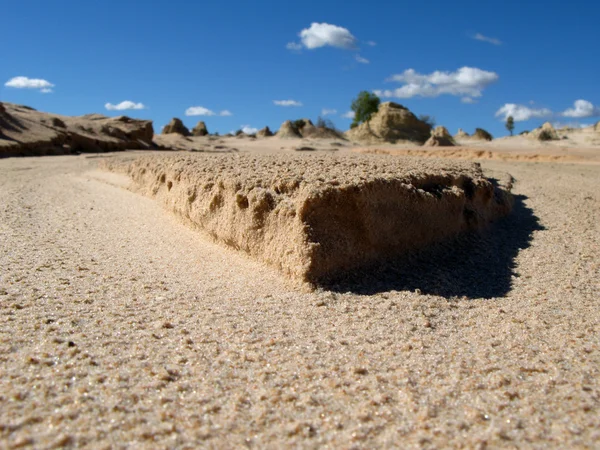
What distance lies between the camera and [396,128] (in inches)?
1046

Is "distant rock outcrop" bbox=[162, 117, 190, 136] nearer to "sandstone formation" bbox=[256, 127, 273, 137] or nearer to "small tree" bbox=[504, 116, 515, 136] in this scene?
"sandstone formation" bbox=[256, 127, 273, 137]

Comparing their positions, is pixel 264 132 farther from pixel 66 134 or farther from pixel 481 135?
pixel 66 134

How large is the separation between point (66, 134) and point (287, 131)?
1710cm

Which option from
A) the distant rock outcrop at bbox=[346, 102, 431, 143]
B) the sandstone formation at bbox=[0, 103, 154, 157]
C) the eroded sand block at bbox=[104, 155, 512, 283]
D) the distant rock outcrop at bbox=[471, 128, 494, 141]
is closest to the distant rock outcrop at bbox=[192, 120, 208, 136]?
the distant rock outcrop at bbox=[346, 102, 431, 143]

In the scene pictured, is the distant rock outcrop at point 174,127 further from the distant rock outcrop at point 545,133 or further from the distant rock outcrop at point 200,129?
the distant rock outcrop at point 545,133

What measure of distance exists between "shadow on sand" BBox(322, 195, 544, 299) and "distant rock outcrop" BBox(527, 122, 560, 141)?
76.3 feet

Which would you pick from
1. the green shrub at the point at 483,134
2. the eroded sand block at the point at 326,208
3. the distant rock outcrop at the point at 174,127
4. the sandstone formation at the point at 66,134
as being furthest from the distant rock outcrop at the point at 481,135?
the eroded sand block at the point at 326,208

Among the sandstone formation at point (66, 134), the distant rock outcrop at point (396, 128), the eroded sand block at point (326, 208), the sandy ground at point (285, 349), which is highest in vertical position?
the distant rock outcrop at point (396, 128)

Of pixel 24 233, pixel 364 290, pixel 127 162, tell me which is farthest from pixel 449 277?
pixel 127 162

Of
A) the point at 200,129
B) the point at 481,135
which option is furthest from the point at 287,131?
the point at 481,135

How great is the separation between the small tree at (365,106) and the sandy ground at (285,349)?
2757cm

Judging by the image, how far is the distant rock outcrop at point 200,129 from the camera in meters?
27.9

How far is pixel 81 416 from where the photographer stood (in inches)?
57.7

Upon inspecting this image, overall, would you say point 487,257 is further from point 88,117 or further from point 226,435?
point 88,117
